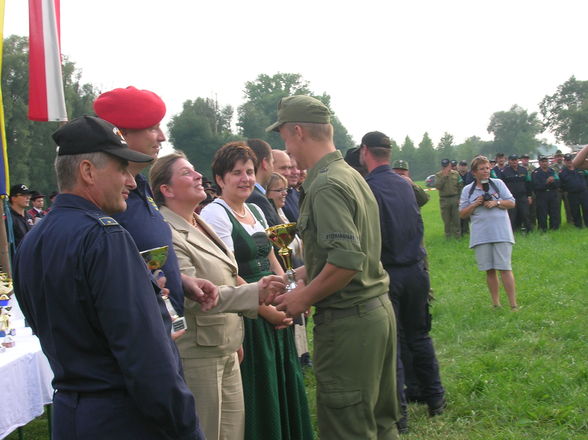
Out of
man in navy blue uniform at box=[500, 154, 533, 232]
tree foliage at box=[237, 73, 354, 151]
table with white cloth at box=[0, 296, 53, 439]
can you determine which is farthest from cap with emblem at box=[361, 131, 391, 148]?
tree foliage at box=[237, 73, 354, 151]

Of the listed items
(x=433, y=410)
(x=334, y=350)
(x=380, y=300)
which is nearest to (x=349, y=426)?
(x=334, y=350)

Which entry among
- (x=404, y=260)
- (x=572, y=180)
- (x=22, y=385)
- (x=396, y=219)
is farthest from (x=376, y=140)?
(x=572, y=180)

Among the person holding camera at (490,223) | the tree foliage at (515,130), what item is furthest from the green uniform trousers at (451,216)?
the tree foliage at (515,130)

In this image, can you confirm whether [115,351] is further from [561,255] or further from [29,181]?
[29,181]

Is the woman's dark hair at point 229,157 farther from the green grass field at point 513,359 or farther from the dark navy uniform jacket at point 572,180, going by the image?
the dark navy uniform jacket at point 572,180

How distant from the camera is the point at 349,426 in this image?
3141 millimetres

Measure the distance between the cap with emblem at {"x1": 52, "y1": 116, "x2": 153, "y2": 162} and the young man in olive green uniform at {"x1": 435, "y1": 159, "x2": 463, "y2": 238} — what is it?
16.1 metres

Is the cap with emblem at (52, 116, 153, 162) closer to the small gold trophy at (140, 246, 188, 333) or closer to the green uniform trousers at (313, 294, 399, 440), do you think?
the small gold trophy at (140, 246, 188, 333)

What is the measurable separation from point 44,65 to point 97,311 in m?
5.05

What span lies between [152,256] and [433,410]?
3454mm

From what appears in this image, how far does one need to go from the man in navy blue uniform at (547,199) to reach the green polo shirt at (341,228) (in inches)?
618

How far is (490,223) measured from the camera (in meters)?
8.13

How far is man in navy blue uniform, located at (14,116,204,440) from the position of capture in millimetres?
1888

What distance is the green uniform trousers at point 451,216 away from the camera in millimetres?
17484
